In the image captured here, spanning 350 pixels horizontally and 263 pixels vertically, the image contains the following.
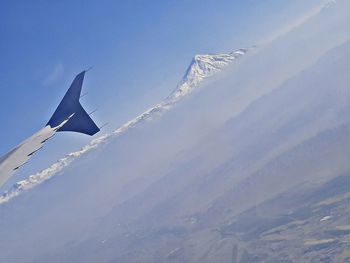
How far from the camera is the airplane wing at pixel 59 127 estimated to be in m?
22.5

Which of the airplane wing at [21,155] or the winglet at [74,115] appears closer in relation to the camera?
the airplane wing at [21,155]

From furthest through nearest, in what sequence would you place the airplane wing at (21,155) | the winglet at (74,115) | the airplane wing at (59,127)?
the winglet at (74,115) < the airplane wing at (59,127) < the airplane wing at (21,155)

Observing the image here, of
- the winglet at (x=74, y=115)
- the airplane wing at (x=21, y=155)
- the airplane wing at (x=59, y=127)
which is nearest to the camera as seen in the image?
the airplane wing at (x=21, y=155)

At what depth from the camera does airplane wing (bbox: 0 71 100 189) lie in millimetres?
22530

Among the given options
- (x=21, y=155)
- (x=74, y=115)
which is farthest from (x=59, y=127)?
(x=21, y=155)

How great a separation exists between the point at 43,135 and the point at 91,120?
13.7 ft

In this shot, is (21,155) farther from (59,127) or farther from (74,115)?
(74,115)

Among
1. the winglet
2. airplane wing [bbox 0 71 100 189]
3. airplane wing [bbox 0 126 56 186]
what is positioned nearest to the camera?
airplane wing [bbox 0 126 56 186]

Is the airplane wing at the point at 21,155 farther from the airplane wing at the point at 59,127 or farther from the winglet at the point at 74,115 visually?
the winglet at the point at 74,115

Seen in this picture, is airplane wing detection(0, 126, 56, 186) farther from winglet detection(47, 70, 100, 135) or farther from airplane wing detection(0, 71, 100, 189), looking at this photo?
winglet detection(47, 70, 100, 135)

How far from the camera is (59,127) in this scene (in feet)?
96.2

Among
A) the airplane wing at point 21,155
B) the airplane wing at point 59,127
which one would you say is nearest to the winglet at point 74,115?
the airplane wing at point 59,127

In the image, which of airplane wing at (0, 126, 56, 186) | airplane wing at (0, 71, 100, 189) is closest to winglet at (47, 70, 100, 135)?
airplane wing at (0, 71, 100, 189)

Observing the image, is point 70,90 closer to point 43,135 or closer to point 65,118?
point 65,118
